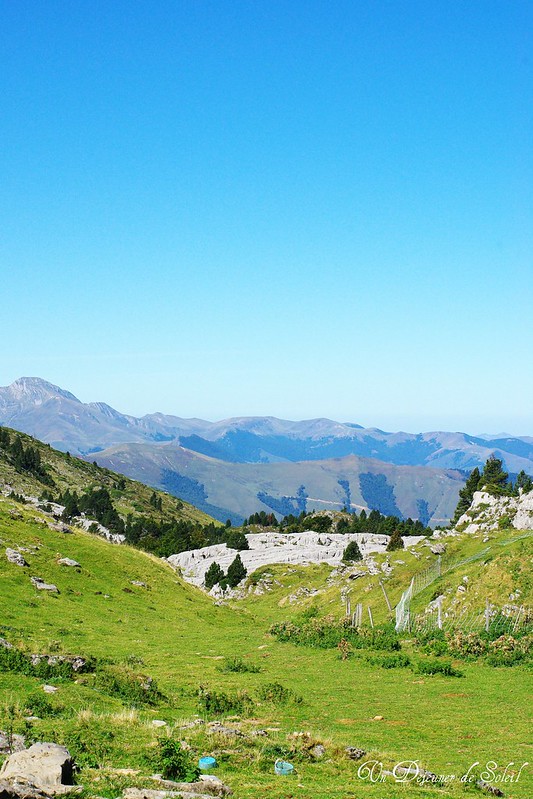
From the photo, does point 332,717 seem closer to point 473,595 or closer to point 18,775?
point 18,775

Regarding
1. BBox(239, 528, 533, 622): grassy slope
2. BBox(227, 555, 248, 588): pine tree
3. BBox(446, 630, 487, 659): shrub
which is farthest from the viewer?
BBox(227, 555, 248, 588): pine tree

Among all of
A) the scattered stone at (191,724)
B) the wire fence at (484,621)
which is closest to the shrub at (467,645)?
the wire fence at (484,621)

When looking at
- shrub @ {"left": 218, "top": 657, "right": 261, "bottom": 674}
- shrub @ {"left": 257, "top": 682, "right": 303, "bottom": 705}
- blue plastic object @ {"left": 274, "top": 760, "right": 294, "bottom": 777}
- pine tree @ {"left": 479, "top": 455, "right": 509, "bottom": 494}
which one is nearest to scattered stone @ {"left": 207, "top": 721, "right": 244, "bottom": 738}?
blue plastic object @ {"left": 274, "top": 760, "right": 294, "bottom": 777}

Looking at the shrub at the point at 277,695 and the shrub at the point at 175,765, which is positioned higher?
the shrub at the point at 175,765

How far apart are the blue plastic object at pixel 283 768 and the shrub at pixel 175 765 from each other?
216 centimetres

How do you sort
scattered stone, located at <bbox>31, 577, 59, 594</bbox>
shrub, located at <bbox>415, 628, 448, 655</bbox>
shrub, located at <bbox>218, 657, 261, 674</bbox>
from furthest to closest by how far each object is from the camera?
scattered stone, located at <bbox>31, 577, 59, 594</bbox> < shrub, located at <bbox>415, 628, 448, 655</bbox> < shrub, located at <bbox>218, 657, 261, 674</bbox>

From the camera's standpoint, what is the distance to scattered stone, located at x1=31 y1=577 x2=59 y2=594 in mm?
42750

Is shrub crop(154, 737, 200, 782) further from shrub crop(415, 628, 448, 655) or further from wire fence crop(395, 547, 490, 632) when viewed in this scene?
wire fence crop(395, 547, 490, 632)

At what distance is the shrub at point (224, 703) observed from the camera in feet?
71.0

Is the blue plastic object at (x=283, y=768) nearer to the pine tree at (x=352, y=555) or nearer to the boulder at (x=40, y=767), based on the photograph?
the boulder at (x=40, y=767)

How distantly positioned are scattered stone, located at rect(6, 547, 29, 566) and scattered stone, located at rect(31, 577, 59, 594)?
2.48m

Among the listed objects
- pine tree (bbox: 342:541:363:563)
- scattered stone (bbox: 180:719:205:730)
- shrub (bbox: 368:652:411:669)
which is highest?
scattered stone (bbox: 180:719:205:730)

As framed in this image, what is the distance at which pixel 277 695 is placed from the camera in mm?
23969

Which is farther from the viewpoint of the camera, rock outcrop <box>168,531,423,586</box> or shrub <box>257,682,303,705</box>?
rock outcrop <box>168,531,423,586</box>
